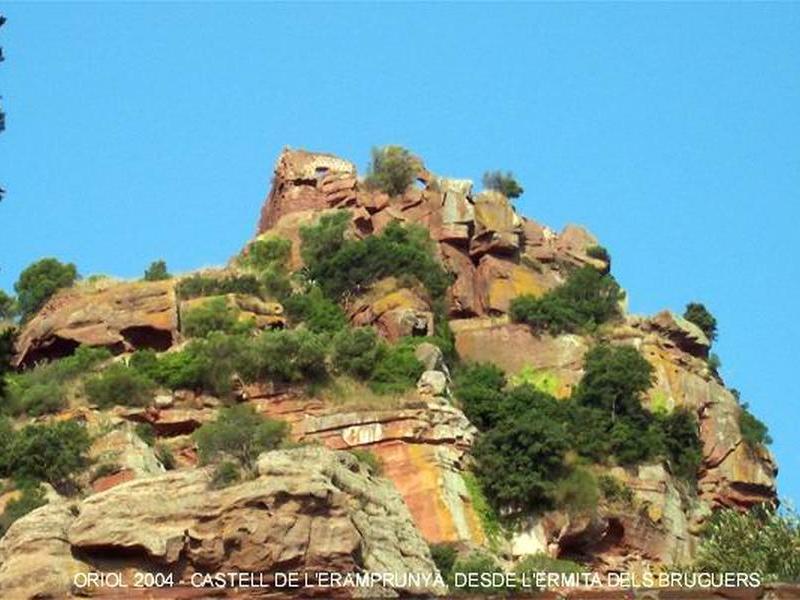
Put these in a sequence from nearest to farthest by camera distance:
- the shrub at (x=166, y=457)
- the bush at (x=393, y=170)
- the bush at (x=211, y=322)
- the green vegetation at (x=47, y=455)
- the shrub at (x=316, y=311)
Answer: the green vegetation at (x=47, y=455)
the shrub at (x=166, y=457)
the bush at (x=211, y=322)
the shrub at (x=316, y=311)
the bush at (x=393, y=170)

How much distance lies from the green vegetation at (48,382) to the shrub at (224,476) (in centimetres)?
1677

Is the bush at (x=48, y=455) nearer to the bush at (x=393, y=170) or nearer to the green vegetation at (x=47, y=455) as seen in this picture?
the green vegetation at (x=47, y=455)

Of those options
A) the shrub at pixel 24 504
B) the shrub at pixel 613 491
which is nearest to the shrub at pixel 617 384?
the shrub at pixel 613 491

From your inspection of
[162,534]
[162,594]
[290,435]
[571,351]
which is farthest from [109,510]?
[571,351]

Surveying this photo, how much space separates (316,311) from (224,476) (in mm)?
23423

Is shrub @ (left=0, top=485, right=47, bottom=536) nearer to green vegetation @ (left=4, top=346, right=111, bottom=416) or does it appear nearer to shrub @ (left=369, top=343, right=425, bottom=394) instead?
green vegetation @ (left=4, top=346, right=111, bottom=416)

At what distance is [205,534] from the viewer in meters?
45.4

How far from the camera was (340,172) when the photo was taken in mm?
79250

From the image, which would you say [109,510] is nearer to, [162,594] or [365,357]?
[162,594]

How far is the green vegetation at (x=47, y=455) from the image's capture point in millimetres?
59375

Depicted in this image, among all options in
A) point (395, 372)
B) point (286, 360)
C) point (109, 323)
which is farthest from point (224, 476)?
point (109, 323)

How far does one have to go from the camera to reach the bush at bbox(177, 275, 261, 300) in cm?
7138

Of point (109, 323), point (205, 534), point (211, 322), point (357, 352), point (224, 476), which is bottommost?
point (205, 534)

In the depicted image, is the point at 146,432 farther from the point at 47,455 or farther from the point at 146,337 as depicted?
the point at 146,337
